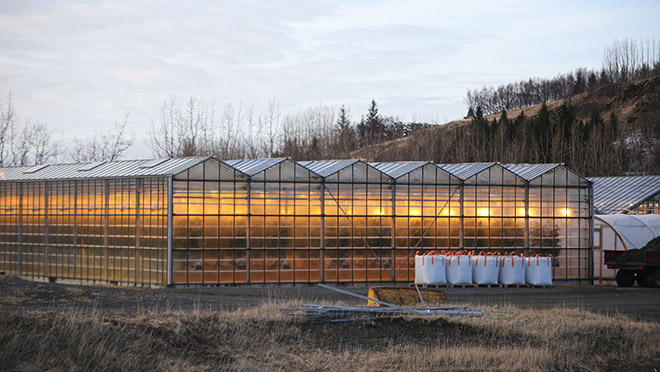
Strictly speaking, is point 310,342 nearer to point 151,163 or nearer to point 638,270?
point 151,163

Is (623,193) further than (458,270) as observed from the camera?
Yes

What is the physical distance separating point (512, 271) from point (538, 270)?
3.30 feet

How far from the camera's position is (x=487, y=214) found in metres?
34.2

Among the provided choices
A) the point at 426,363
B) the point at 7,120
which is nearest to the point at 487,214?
the point at 426,363

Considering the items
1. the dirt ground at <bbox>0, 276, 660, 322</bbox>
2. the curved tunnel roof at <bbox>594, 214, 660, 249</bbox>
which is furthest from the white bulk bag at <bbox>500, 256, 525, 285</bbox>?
the curved tunnel roof at <bbox>594, 214, 660, 249</bbox>

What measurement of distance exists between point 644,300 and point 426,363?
542 inches

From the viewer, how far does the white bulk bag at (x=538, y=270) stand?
3192 centimetres

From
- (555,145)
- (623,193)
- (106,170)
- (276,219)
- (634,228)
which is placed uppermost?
(555,145)

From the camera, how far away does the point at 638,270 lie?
32812 millimetres

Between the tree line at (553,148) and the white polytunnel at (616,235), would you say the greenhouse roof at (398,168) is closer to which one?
the white polytunnel at (616,235)

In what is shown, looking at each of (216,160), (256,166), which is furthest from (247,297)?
(256,166)

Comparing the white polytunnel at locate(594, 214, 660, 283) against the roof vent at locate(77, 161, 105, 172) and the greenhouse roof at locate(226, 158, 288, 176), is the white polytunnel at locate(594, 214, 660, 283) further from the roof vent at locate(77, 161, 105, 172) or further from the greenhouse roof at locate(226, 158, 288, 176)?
the roof vent at locate(77, 161, 105, 172)

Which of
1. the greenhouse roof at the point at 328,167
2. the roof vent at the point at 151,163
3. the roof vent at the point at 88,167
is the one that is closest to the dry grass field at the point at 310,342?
the roof vent at the point at 151,163

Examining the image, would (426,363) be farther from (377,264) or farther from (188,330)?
(377,264)
